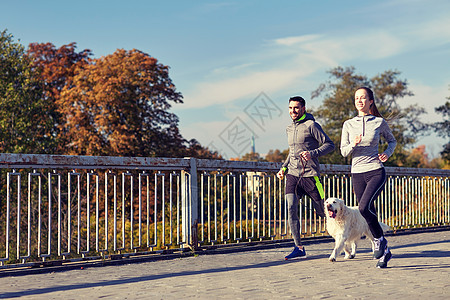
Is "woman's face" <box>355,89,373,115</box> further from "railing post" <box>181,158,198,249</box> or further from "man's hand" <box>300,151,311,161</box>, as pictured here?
"railing post" <box>181,158,198,249</box>

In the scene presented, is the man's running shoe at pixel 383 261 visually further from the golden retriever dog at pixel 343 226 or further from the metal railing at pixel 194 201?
the metal railing at pixel 194 201

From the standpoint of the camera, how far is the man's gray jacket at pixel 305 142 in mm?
7371

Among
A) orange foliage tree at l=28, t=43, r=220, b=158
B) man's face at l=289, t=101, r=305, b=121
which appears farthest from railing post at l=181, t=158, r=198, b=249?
orange foliage tree at l=28, t=43, r=220, b=158

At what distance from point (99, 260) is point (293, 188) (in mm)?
2542

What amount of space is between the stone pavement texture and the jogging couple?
54 centimetres

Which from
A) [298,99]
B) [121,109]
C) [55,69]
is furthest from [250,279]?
[55,69]

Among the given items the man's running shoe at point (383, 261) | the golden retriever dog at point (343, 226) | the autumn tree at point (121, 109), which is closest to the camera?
the man's running shoe at point (383, 261)

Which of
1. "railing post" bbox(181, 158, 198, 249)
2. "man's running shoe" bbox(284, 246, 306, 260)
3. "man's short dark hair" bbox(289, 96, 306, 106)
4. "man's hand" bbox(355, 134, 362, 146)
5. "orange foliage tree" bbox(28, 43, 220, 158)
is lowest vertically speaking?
"man's running shoe" bbox(284, 246, 306, 260)

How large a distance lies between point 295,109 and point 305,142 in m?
0.44

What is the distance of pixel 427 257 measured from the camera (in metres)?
7.51

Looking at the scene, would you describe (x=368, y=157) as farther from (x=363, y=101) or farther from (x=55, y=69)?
(x=55, y=69)

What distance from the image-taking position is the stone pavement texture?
486 centimetres

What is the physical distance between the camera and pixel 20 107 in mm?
35562

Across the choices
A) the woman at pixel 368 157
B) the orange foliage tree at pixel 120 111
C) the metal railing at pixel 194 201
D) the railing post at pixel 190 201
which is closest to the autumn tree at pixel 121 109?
the orange foliage tree at pixel 120 111
